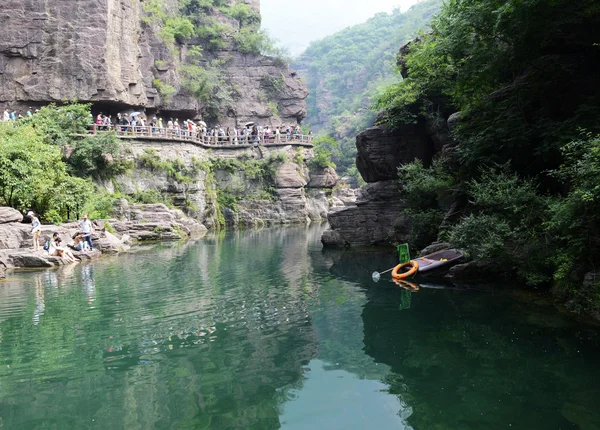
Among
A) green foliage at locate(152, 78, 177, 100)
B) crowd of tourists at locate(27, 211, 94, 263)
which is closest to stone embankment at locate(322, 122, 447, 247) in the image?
crowd of tourists at locate(27, 211, 94, 263)

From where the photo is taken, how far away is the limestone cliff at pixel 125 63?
93.5 feet

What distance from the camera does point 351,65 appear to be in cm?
9744

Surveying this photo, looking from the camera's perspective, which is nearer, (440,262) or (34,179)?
(440,262)

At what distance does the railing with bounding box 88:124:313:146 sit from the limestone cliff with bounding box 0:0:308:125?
Result: 8.02ft

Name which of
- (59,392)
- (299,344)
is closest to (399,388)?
(299,344)

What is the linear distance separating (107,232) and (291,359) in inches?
634

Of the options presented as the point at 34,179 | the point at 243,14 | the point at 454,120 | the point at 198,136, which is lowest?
the point at 34,179

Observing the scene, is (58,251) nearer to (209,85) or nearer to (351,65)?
(209,85)

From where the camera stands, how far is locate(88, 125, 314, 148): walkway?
29.1m

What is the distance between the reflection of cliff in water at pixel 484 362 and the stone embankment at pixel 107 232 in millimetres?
11227

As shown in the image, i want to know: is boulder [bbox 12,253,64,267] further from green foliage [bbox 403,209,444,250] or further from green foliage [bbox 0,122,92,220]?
green foliage [bbox 403,209,444,250]

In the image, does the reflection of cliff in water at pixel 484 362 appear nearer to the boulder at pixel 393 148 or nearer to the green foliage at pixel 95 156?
the boulder at pixel 393 148

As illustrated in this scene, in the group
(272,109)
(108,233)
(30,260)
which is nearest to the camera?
(30,260)

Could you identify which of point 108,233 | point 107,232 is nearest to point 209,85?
point 107,232
